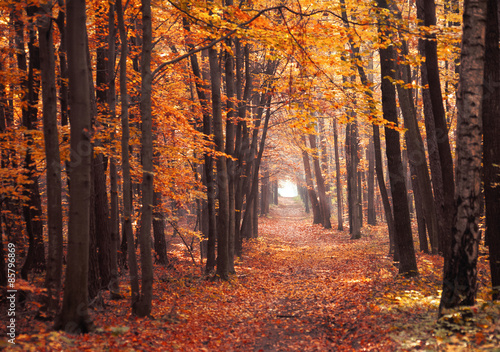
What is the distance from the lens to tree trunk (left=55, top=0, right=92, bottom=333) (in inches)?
217

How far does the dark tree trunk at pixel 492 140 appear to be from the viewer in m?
6.20

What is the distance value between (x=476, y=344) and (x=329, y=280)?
285 inches

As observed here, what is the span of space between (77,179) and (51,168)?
99cm

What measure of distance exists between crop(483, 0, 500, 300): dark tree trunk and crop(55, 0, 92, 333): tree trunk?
22.1ft

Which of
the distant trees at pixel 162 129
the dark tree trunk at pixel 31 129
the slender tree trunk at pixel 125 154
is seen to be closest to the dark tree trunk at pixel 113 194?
the distant trees at pixel 162 129

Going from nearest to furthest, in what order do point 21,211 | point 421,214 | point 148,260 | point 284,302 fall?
point 148,260
point 284,302
point 21,211
point 421,214

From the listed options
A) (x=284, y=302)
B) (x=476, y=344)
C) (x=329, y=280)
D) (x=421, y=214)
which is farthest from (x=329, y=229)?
(x=476, y=344)

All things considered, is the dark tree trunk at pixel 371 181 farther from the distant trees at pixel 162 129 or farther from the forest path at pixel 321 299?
A: the distant trees at pixel 162 129

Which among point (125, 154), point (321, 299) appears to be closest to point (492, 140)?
point (321, 299)

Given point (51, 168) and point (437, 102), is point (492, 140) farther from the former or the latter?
point (51, 168)

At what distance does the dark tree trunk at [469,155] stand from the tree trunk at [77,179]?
5.68m

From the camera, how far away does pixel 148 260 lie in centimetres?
721

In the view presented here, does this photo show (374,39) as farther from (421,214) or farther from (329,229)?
(329,229)

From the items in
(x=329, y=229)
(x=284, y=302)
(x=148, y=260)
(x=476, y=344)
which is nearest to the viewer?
(x=476, y=344)
